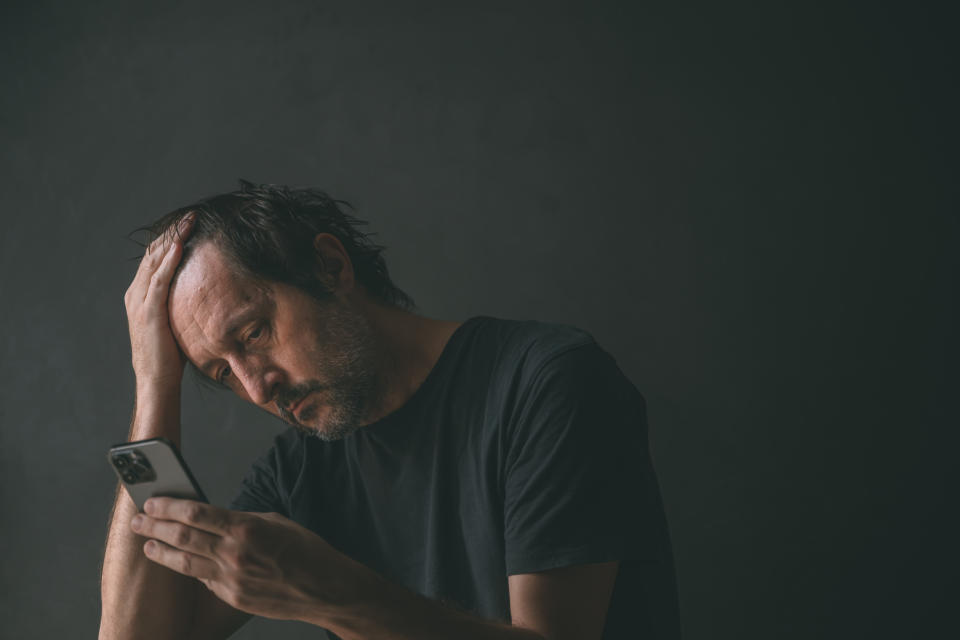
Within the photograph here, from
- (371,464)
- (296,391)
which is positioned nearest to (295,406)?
(296,391)

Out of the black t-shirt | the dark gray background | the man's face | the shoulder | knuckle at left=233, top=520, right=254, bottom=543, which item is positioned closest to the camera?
knuckle at left=233, top=520, right=254, bottom=543

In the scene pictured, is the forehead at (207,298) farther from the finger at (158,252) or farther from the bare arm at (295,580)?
the bare arm at (295,580)

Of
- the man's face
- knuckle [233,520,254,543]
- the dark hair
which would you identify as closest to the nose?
the man's face

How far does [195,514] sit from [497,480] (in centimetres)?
41

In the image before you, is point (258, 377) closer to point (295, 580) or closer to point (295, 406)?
point (295, 406)

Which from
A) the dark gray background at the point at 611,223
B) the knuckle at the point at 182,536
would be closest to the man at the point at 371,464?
the knuckle at the point at 182,536

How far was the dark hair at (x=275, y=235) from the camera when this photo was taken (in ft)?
3.37

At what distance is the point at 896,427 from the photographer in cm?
126

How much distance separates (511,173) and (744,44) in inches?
21.6

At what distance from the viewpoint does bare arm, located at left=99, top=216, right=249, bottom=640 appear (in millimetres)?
958

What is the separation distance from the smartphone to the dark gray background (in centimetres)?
76

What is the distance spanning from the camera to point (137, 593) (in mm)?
958

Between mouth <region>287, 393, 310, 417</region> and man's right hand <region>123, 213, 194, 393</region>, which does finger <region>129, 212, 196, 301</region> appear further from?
mouth <region>287, 393, 310, 417</region>

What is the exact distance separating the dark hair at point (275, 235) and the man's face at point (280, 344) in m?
0.02
